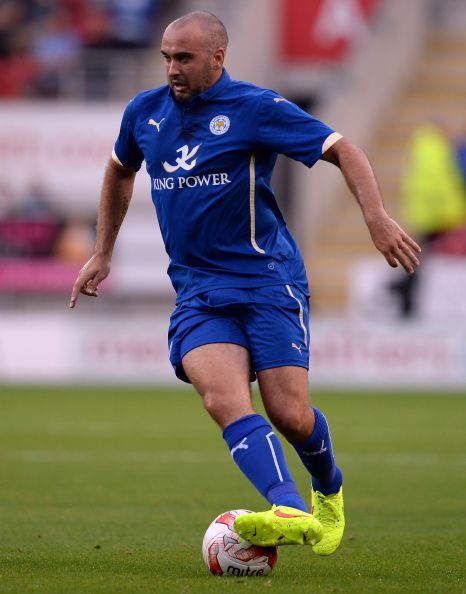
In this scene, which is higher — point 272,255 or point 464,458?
point 272,255

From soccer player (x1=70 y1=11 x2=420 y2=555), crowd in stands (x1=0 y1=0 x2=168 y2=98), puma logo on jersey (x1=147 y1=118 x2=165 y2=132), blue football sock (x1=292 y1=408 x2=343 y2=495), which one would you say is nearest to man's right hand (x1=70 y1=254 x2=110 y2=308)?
soccer player (x1=70 y1=11 x2=420 y2=555)

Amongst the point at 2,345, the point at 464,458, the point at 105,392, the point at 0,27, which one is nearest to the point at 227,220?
the point at 464,458

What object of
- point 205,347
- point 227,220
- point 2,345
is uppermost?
point 227,220

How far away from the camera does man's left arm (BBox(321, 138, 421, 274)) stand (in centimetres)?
561

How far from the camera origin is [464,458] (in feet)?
33.7

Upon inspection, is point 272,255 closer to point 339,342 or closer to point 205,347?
point 205,347

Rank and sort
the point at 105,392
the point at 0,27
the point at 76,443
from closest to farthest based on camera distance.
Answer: the point at 76,443 < the point at 105,392 < the point at 0,27

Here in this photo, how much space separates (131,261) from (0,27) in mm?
4651

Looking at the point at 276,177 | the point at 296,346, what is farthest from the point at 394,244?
the point at 276,177

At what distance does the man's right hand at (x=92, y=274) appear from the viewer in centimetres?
632

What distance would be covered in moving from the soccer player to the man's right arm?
32cm

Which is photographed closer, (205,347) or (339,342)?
(205,347)

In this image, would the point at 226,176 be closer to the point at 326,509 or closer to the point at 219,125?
the point at 219,125

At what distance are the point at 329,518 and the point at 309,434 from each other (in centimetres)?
46
